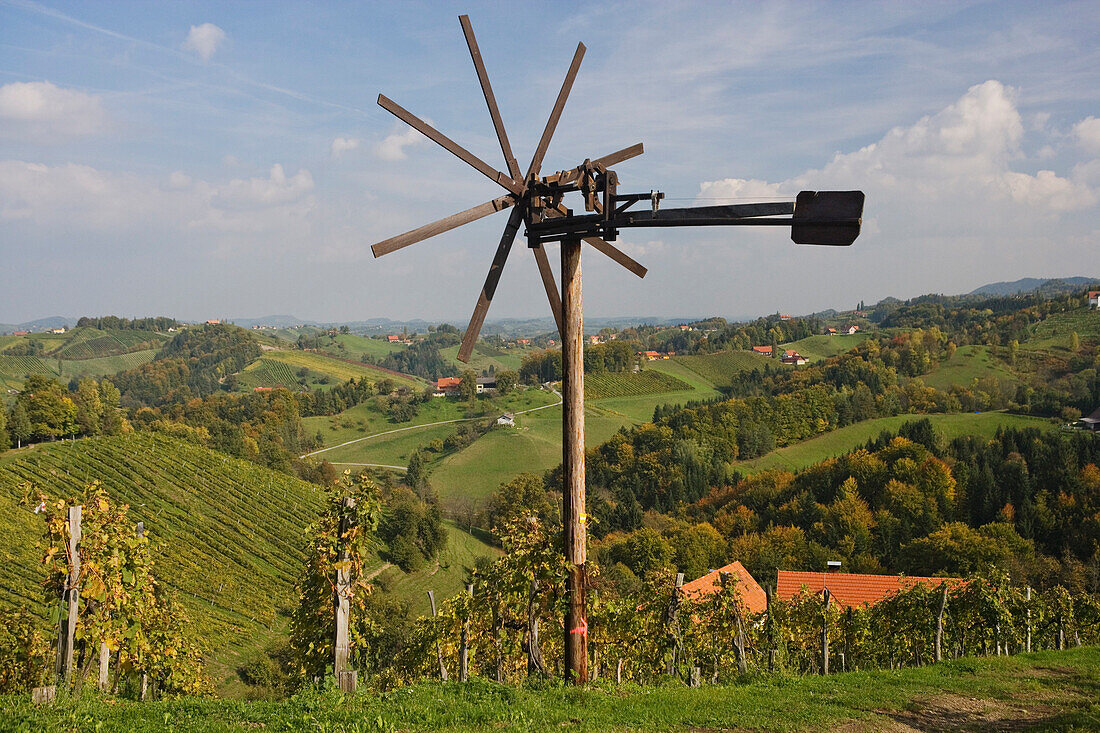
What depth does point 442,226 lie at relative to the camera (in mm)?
6000

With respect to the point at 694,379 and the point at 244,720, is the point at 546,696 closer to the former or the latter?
the point at 244,720

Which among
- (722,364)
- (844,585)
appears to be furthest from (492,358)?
(844,585)

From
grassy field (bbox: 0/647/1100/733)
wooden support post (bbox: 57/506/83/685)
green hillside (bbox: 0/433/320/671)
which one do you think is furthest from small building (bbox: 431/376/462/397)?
grassy field (bbox: 0/647/1100/733)

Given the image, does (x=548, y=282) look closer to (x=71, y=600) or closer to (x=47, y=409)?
(x=71, y=600)

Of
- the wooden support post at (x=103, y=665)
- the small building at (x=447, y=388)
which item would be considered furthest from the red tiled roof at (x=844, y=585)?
the small building at (x=447, y=388)

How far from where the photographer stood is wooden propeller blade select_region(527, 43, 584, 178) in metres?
6.73

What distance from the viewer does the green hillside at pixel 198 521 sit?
28.6 meters

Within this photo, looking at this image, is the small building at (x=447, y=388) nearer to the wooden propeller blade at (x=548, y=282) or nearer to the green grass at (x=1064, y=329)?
the green grass at (x=1064, y=329)

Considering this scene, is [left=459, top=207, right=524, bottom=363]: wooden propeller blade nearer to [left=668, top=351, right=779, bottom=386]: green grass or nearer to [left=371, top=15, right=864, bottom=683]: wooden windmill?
[left=371, top=15, right=864, bottom=683]: wooden windmill

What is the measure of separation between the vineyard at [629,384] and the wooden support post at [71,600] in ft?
313

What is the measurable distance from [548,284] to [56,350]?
19129 centimetres

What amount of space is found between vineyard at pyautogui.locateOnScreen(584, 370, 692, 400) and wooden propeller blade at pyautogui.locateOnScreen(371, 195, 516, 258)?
314 feet

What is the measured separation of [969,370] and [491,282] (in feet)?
339

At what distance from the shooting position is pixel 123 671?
8234mm
